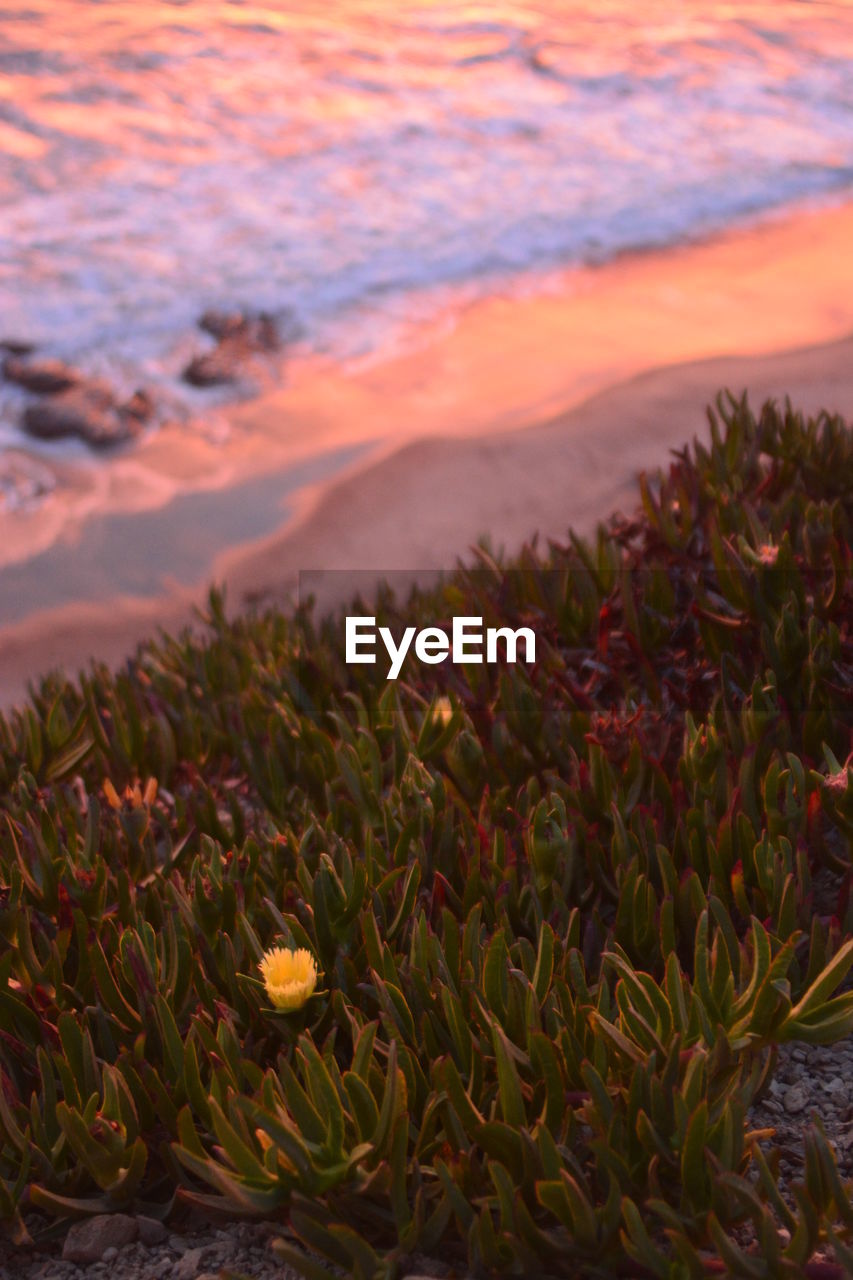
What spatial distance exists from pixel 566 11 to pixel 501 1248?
7756 millimetres

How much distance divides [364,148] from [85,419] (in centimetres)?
245

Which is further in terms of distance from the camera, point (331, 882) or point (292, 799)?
point (292, 799)

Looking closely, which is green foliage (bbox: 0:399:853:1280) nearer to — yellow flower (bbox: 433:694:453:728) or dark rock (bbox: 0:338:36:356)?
yellow flower (bbox: 433:694:453:728)

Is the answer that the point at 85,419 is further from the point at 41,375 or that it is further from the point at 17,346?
the point at 17,346

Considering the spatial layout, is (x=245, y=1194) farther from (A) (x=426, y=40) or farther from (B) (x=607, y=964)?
(A) (x=426, y=40)

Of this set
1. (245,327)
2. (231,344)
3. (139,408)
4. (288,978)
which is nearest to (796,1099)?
(288,978)

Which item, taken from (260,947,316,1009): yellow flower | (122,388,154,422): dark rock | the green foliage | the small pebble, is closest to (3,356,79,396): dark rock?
(122,388,154,422): dark rock

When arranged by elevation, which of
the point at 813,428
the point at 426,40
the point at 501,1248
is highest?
the point at 426,40

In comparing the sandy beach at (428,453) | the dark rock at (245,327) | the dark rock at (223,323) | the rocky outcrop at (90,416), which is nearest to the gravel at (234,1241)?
the sandy beach at (428,453)

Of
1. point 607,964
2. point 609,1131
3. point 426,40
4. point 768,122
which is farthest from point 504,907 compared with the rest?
point 426,40

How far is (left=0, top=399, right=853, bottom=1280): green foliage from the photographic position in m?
1.43

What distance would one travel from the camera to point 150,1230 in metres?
1.60

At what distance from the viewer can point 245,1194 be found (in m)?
1.41

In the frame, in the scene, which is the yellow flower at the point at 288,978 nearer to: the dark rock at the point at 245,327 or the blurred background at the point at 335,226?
the blurred background at the point at 335,226
